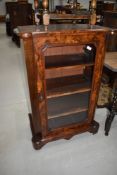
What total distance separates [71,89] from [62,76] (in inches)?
10.6

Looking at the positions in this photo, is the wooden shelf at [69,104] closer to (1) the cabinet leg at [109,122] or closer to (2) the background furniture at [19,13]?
(1) the cabinet leg at [109,122]

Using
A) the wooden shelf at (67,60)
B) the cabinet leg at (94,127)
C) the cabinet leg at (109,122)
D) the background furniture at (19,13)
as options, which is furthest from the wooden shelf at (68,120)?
the background furniture at (19,13)

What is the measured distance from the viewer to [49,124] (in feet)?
5.07

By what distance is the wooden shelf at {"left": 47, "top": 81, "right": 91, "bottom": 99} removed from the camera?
1.39 meters

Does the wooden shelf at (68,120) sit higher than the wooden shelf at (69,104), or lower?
lower

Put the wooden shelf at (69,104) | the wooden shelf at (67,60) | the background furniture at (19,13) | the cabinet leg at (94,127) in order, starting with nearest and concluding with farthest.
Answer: the wooden shelf at (67,60)
the wooden shelf at (69,104)
the cabinet leg at (94,127)
the background furniture at (19,13)

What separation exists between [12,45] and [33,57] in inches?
172

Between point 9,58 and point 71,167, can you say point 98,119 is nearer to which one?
point 71,167

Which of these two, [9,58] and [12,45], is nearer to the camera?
[9,58]

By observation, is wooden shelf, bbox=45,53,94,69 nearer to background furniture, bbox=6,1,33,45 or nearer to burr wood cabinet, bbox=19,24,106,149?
burr wood cabinet, bbox=19,24,106,149

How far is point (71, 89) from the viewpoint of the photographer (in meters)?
1.45

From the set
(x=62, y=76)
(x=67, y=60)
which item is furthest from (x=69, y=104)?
(x=67, y=60)

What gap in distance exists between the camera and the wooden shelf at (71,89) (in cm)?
139

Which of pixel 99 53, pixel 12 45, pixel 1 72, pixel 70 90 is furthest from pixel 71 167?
pixel 12 45
